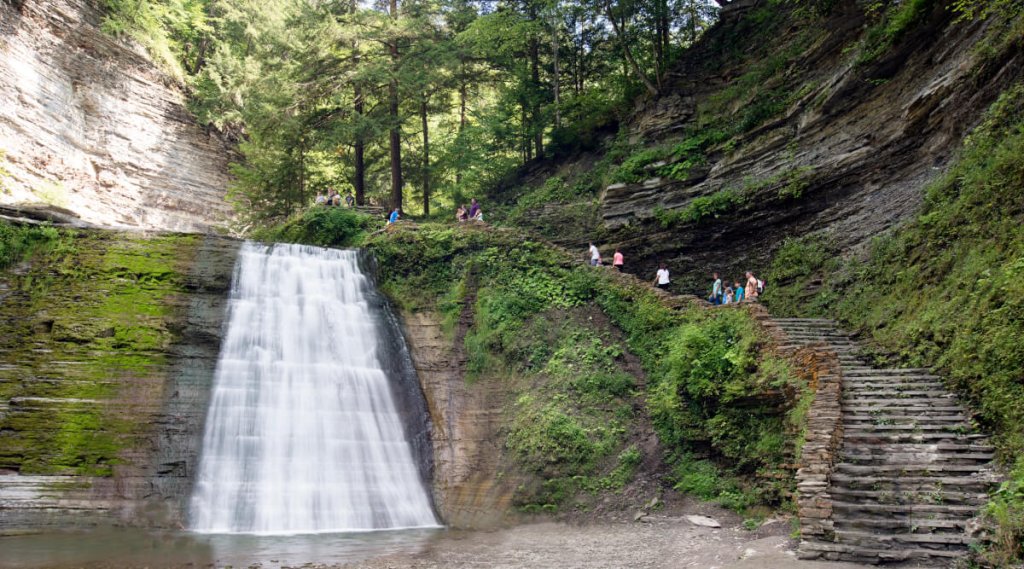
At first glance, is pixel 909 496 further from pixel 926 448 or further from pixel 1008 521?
pixel 1008 521

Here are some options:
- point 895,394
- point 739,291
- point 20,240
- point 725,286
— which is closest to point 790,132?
point 725,286

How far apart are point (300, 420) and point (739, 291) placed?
11.8 m

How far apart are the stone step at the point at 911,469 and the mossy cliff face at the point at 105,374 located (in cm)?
1158

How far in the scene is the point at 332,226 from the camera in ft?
70.0

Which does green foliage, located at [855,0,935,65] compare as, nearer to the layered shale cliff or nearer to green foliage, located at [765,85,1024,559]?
the layered shale cliff

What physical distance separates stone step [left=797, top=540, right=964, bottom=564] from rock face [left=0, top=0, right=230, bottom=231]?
23203 mm

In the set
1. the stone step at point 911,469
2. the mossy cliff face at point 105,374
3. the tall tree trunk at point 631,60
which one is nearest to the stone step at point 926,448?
the stone step at point 911,469

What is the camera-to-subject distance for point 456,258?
1886 cm

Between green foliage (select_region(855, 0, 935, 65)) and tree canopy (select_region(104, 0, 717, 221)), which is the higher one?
tree canopy (select_region(104, 0, 717, 221))

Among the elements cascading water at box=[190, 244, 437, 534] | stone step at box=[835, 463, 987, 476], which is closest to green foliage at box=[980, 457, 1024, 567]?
stone step at box=[835, 463, 987, 476]

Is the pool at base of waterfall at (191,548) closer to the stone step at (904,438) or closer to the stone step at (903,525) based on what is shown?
the stone step at (903,525)

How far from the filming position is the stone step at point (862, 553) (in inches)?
297

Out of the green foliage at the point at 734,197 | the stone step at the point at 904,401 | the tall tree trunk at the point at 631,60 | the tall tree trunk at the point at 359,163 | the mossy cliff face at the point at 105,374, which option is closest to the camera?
the stone step at the point at 904,401

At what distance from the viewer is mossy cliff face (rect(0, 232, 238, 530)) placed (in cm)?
1207
